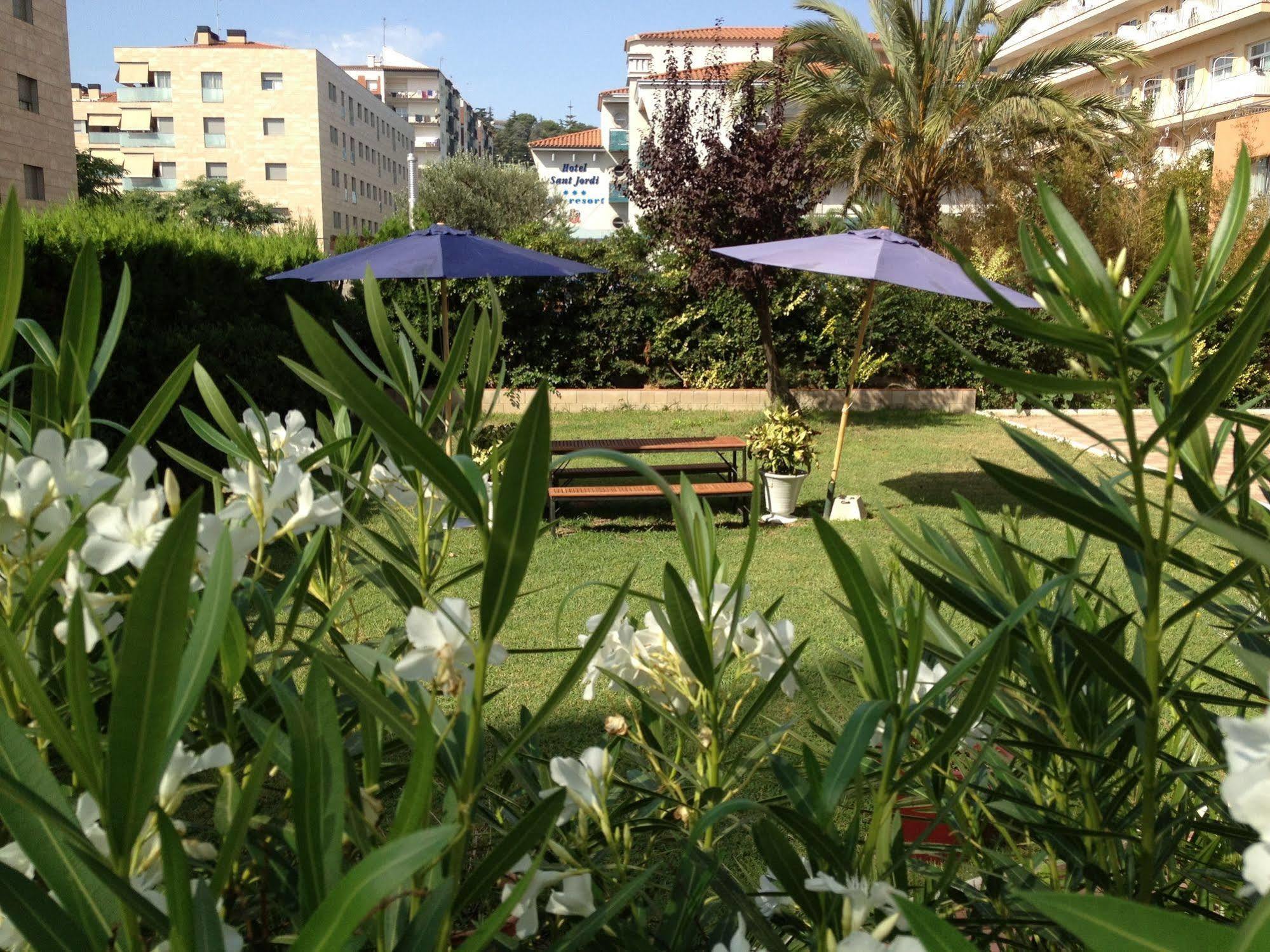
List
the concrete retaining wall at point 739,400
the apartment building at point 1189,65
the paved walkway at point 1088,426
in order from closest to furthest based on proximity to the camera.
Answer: the paved walkway at point 1088,426
the concrete retaining wall at point 739,400
the apartment building at point 1189,65

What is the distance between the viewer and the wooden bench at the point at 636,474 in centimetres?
702

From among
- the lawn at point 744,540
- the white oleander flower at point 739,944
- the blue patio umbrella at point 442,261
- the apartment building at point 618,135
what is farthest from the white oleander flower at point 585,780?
the apartment building at point 618,135

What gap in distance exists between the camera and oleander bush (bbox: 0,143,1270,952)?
0.41 metres

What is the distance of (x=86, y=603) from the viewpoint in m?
0.55

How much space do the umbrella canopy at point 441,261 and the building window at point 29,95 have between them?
19.5 metres

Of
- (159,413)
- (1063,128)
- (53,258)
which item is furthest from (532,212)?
(159,413)

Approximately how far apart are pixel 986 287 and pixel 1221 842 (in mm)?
683

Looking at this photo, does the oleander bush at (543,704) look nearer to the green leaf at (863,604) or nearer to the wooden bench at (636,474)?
the green leaf at (863,604)

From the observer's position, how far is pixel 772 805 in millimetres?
607

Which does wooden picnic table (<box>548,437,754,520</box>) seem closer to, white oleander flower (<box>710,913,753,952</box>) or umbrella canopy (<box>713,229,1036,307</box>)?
umbrella canopy (<box>713,229,1036,307</box>)

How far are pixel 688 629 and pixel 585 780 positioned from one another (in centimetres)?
13

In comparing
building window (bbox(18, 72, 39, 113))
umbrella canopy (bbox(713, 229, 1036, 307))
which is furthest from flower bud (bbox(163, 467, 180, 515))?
building window (bbox(18, 72, 39, 113))

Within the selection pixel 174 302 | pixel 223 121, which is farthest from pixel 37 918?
pixel 223 121

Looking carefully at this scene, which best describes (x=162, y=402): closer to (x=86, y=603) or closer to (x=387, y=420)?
(x=86, y=603)
